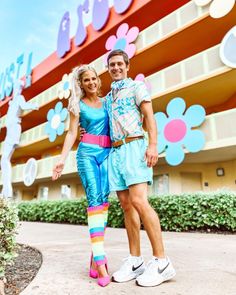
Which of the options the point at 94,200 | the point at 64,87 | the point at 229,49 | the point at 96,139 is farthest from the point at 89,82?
the point at 64,87

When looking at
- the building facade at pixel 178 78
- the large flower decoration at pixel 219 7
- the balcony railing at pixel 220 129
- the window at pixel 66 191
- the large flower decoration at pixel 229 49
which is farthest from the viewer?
the window at pixel 66 191

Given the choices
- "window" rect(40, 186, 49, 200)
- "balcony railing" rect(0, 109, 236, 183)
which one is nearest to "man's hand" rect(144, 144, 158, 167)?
"balcony railing" rect(0, 109, 236, 183)

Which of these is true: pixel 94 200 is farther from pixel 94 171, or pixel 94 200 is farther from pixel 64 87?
pixel 64 87

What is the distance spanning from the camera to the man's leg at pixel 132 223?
8.28 ft

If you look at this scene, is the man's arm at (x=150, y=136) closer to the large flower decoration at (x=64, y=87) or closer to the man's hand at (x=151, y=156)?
the man's hand at (x=151, y=156)

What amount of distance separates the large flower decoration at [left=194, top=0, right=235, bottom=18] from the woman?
9.00 meters

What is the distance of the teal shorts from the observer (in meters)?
2.42

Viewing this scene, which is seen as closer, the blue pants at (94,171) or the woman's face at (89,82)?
the blue pants at (94,171)

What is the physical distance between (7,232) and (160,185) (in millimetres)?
10279

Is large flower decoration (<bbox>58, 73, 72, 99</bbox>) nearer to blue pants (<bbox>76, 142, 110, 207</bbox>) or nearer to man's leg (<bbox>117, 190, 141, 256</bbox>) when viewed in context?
blue pants (<bbox>76, 142, 110, 207</bbox>)

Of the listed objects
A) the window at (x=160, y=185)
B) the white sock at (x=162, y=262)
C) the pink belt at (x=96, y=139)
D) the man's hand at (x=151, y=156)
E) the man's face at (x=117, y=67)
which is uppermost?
the man's face at (x=117, y=67)

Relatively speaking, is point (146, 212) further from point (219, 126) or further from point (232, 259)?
point (219, 126)

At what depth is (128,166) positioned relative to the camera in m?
2.44

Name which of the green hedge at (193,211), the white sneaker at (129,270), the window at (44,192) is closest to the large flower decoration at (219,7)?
the green hedge at (193,211)
